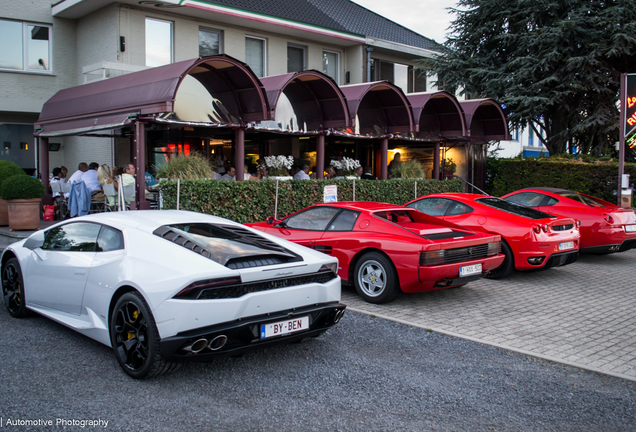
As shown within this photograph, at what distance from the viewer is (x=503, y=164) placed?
20.9 m

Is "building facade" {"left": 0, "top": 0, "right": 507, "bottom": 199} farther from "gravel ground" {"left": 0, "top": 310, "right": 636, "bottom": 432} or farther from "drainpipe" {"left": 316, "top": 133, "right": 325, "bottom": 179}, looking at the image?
"gravel ground" {"left": 0, "top": 310, "right": 636, "bottom": 432}

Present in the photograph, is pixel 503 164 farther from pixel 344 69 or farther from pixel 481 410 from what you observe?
pixel 481 410

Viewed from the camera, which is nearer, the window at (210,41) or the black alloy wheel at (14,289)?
the black alloy wheel at (14,289)

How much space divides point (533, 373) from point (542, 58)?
18.1 meters

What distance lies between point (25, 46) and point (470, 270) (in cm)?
1701

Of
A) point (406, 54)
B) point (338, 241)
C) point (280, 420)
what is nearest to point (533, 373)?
point (280, 420)

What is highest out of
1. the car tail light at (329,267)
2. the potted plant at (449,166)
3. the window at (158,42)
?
the window at (158,42)

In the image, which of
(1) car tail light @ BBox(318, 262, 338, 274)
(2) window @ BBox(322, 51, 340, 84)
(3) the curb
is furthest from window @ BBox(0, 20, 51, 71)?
(1) car tail light @ BBox(318, 262, 338, 274)

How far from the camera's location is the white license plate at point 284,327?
4.21 metres

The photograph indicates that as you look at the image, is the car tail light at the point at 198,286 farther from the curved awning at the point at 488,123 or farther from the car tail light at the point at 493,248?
the curved awning at the point at 488,123

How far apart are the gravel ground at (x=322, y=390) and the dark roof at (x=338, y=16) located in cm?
1465

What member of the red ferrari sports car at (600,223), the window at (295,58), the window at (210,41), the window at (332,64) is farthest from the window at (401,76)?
the red ferrari sports car at (600,223)

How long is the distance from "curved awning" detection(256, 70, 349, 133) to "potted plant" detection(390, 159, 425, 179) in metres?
3.17

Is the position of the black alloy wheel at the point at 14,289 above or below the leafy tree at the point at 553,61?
below
